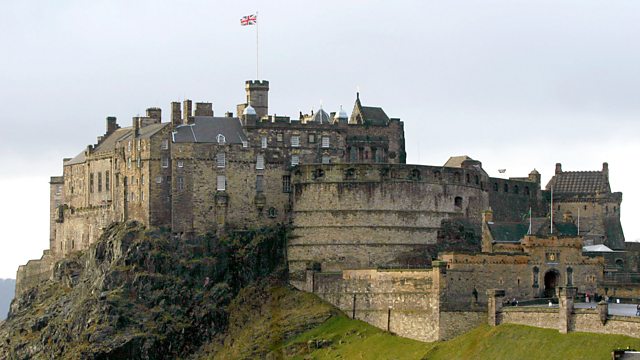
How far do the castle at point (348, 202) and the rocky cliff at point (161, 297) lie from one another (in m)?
1.83

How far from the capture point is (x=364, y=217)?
483 feet

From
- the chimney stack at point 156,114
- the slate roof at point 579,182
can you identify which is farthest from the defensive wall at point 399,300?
the slate roof at point 579,182

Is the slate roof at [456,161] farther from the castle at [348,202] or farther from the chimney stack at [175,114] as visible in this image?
the chimney stack at [175,114]

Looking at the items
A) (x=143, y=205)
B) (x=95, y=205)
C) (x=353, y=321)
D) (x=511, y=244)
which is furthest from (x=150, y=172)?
(x=511, y=244)

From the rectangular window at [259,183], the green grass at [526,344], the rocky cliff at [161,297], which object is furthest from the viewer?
the rectangular window at [259,183]

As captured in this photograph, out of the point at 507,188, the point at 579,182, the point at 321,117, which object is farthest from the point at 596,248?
the point at 321,117

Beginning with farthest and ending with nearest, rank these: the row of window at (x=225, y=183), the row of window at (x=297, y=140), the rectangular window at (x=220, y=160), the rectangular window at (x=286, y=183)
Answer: the row of window at (x=297, y=140) → the rectangular window at (x=286, y=183) → the rectangular window at (x=220, y=160) → the row of window at (x=225, y=183)

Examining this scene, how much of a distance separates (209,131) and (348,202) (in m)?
13.9

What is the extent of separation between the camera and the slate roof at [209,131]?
492 ft

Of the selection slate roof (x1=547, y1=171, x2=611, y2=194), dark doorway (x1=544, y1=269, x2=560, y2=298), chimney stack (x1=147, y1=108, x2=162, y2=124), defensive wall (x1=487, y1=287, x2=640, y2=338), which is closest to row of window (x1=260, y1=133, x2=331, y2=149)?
chimney stack (x1=147, y1=108, x2=162, y2=124)

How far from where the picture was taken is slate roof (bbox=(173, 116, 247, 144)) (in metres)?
150

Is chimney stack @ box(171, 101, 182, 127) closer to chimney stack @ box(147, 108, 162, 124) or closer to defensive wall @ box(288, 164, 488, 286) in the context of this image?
chimney stack @ box(147, 108, 162, 124)

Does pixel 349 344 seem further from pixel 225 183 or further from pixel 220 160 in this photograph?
pixel 220 160

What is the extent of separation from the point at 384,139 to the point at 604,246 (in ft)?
72.1
